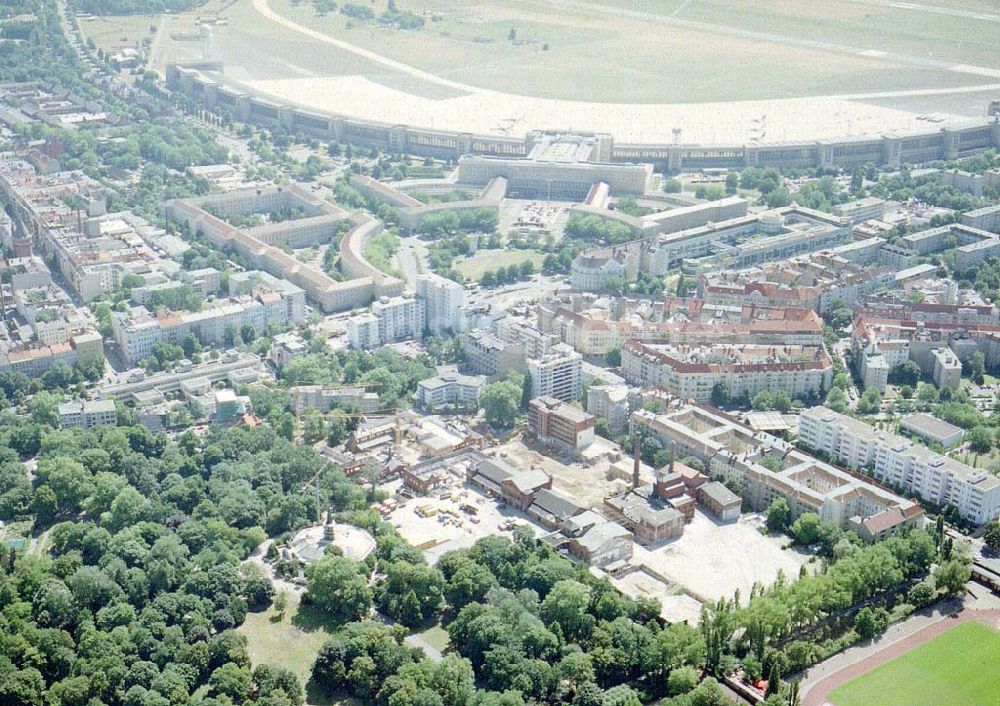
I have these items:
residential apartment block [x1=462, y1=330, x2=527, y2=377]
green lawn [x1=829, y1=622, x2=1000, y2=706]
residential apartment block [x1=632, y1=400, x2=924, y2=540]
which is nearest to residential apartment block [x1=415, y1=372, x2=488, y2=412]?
residential apartment block [x1=462, y1=330, x2=527, y2=377]

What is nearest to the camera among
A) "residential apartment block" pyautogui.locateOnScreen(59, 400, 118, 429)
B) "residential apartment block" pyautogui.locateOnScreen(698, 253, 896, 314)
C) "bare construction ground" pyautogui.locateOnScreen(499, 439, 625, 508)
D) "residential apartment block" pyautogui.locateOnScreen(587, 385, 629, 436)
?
"bare construction ground" pyautogui.locateOnScreen(499, 439, 625, 508)

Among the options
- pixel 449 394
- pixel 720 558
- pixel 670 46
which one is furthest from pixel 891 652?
pixel 670 46

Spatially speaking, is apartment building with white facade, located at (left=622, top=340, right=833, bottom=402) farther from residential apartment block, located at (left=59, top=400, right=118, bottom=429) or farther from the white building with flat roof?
residential apartment block, located at (left=59, top=400, right=118, bottom=429)

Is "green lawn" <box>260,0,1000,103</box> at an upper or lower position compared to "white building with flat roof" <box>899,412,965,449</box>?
upper

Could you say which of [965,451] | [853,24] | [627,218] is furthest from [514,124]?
[965,451]

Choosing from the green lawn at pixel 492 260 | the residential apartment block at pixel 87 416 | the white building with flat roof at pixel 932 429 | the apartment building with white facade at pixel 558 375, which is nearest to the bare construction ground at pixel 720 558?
→ the white building with flat roof at pixel 932 429

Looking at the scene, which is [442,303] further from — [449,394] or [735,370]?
[735,370]

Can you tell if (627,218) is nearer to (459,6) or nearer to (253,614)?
(253,614)
